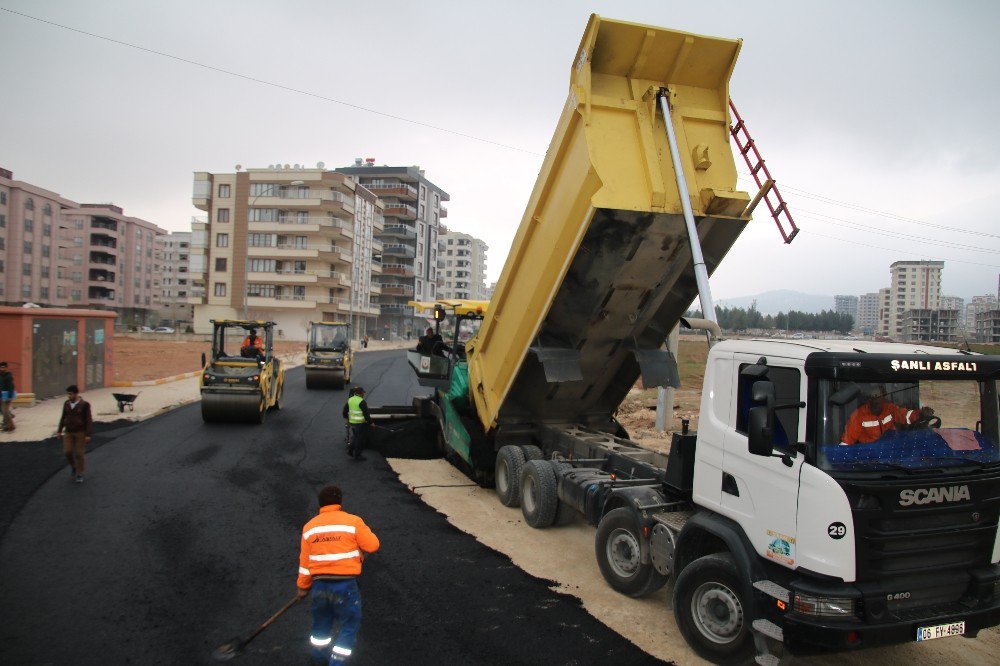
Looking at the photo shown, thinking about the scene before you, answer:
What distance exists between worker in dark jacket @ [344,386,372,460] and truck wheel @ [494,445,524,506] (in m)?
3.64

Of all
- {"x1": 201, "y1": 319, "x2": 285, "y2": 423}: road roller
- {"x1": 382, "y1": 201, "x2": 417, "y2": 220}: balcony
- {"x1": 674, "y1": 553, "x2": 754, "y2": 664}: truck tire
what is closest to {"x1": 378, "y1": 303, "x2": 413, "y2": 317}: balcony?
{"x1": 382, "y1": 201, "x2": 417, "y2": 220}: balcony

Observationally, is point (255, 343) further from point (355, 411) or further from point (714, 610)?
point (714, 610)

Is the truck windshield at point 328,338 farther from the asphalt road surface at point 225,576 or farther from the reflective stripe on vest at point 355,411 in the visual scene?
the asphalt road surface at point 225,576

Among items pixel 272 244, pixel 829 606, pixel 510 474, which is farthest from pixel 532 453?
pixel 272 244

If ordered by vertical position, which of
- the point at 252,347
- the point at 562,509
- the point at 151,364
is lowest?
the point at 151,364

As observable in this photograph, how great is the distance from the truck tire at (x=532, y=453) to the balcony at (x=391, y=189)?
78.9 metres

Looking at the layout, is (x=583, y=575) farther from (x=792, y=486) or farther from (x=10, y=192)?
(x=10, y=192)

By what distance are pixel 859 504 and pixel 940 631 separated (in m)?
1.05

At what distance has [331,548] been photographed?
13.7 feet

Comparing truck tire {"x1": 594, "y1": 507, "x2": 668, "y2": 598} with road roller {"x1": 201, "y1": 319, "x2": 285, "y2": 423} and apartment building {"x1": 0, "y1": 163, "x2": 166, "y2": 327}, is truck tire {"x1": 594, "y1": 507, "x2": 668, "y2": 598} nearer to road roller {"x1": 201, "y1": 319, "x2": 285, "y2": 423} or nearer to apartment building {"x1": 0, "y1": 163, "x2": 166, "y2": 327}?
road roller {"x1": 201, "y1": 319, "x2": 285, "y2": 423}

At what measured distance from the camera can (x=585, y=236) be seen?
20.7 feet

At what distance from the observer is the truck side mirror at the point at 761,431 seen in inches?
158

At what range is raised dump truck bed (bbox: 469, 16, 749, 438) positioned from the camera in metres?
6.08

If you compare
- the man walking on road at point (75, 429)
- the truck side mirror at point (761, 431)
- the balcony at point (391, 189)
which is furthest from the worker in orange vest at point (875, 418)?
the balcony at point (391, 189)
